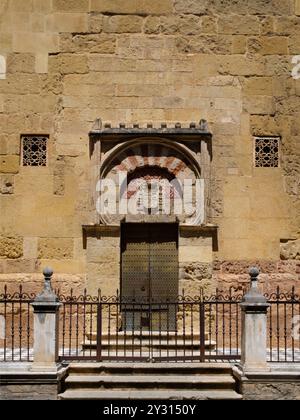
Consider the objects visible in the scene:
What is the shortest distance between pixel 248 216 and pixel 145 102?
2.63 metres

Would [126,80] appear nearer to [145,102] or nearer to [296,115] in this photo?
[145,102]

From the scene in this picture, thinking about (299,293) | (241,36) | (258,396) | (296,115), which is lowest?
(258,396)

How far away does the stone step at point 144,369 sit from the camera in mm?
8312

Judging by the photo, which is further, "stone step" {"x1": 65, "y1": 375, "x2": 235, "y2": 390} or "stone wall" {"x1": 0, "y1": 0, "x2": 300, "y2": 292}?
"stone wall" {"x1": 0, "y1": 0, "x2": 300, "y2": 292}

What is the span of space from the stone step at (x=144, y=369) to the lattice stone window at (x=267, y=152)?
152 inches

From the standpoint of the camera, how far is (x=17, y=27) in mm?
10859

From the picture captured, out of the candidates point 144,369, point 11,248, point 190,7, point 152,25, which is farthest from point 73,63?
point 144,369

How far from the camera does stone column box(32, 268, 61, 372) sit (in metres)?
7.95

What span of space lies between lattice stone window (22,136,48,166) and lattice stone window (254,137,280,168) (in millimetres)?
3622

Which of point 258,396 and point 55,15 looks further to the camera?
point 55,15

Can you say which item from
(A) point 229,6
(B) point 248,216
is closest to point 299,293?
(B) point 248,216

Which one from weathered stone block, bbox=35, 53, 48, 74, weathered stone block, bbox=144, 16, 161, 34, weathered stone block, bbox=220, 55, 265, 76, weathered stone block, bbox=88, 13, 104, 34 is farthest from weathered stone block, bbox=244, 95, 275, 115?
weathered stone block, bbox=35, 53, 48, 74

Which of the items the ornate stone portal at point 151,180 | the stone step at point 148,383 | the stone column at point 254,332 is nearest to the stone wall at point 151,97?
the ornate stone portal at point 151,180

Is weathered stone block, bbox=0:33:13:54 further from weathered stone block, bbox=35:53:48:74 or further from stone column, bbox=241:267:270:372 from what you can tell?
stone column, bbox=241:267:270:372
